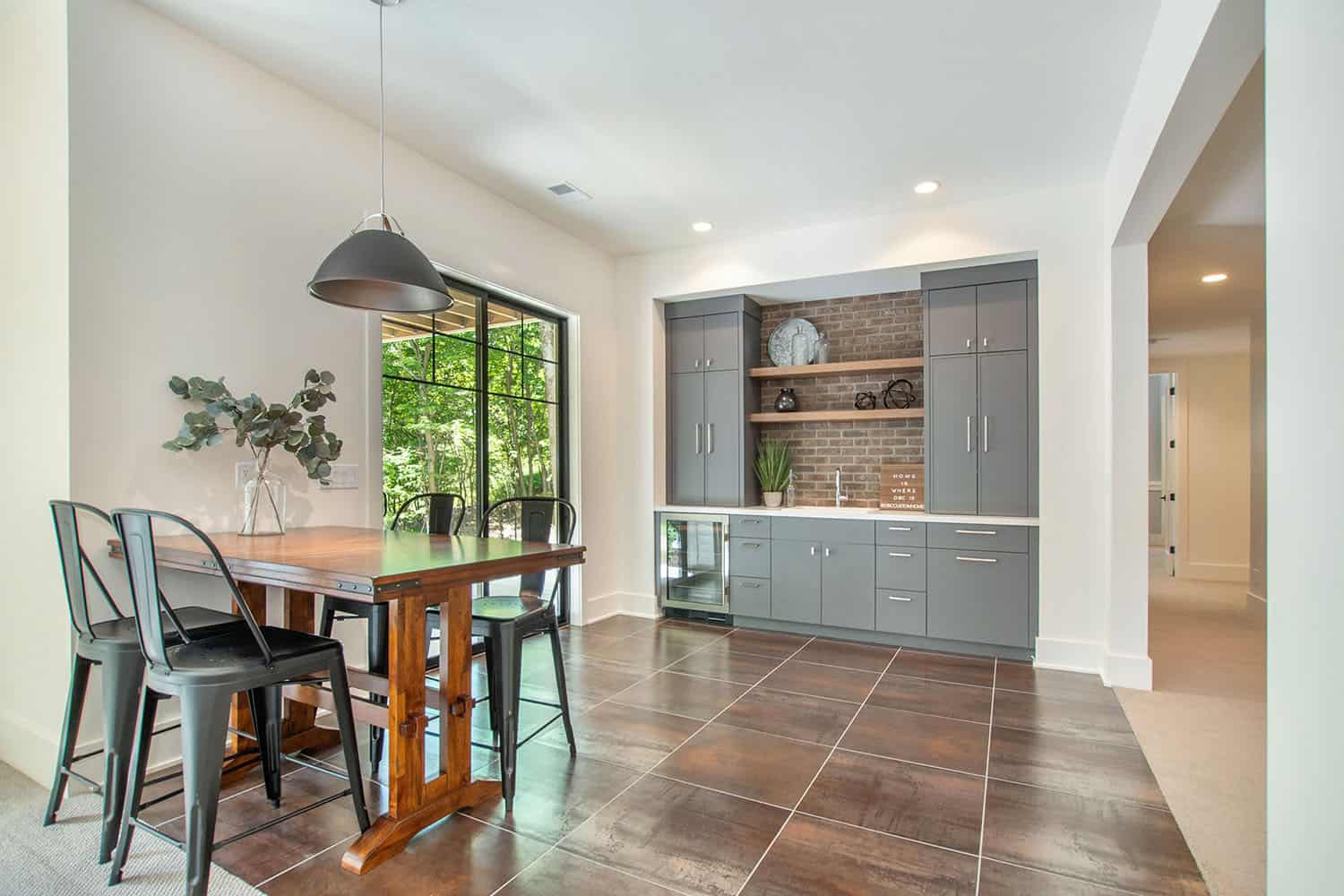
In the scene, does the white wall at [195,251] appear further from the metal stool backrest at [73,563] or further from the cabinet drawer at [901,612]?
the cabinet drawer at [901,612]

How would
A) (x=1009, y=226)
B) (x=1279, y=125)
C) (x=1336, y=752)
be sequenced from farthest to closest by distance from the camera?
(x=1009, y=226) → (x=1279, y=125) → (x=1336, y=752)

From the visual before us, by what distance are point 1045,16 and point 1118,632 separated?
9.94 feet

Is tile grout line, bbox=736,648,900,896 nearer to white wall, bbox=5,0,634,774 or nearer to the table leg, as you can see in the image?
the table leg

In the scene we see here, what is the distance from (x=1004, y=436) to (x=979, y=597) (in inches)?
39.5

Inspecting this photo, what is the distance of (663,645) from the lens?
14.8ft

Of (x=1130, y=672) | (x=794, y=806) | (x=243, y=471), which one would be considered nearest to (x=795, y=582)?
(x=1130, y=672)

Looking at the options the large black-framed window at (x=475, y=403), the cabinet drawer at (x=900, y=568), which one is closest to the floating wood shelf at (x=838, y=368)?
the cabinet drawer at (x=900, y=568)

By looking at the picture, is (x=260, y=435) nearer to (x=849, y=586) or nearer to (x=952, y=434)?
(x=849, y=586)

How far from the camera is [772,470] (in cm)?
529

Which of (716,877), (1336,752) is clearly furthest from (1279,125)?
(716,877)

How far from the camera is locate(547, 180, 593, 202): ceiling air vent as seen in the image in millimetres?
4121

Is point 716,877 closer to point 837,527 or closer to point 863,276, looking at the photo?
point 837,527

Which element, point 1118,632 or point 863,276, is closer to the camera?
point 1118,632

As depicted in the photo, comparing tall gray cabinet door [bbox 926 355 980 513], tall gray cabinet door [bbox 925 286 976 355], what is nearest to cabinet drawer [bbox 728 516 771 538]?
tall gray cabinet door [bbox 926 355 980 513]
